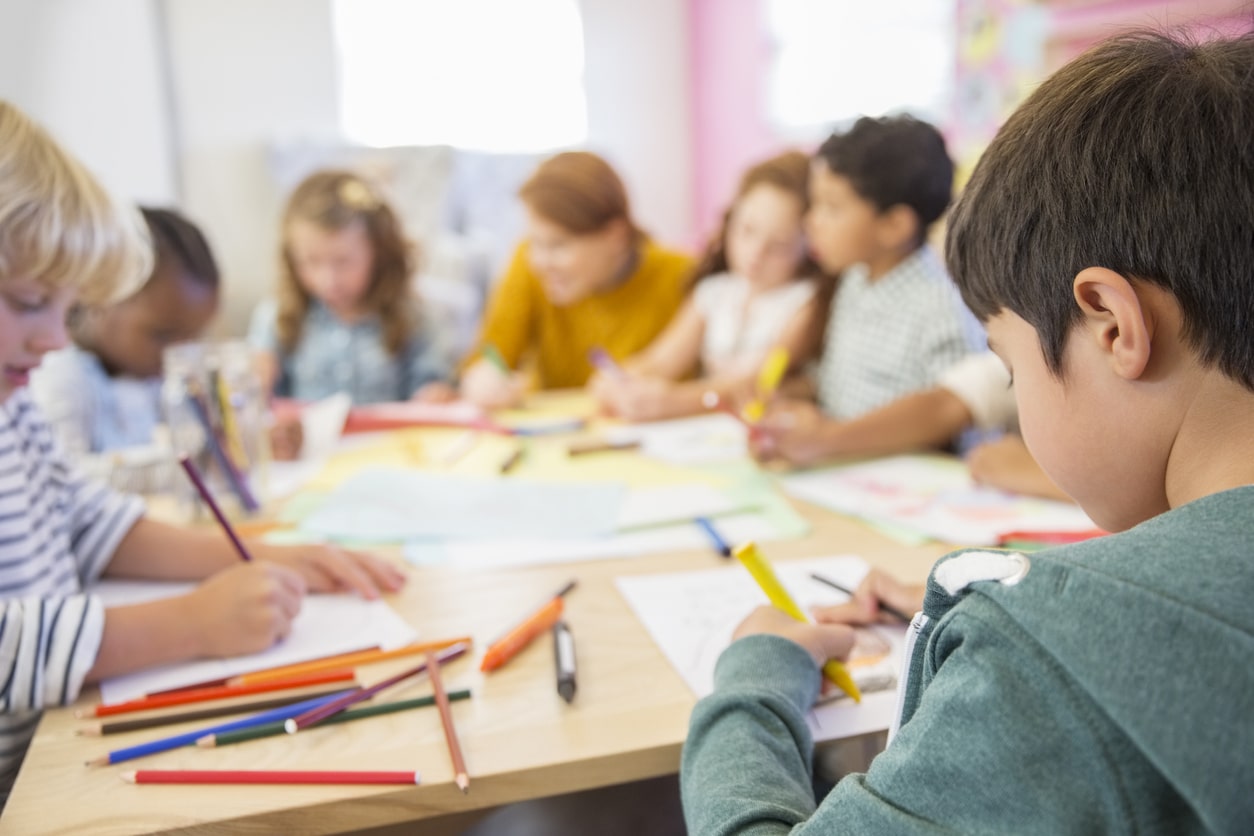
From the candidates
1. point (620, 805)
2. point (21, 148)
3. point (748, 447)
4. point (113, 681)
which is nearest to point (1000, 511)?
point (748, 447)

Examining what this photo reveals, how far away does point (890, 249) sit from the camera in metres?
1.39

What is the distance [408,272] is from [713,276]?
2.09ft

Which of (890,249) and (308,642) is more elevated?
(890,249)

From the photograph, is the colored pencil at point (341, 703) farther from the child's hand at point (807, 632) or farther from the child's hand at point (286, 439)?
the child's hand at point (286, 439)

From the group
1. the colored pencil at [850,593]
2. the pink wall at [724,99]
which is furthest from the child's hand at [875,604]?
the pink wall at [724,99]

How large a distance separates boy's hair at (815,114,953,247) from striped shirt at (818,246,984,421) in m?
0.10

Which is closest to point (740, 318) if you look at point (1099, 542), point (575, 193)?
point (575, 193)

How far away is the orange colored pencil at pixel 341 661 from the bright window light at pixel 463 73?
10.7 feet

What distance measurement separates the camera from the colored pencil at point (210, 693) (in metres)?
0.62

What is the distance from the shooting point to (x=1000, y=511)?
0.96 m

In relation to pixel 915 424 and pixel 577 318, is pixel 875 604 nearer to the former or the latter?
pixel 915 424

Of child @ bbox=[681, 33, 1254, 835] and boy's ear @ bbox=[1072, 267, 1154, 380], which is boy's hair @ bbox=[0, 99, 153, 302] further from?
boy's ear @ bbox=[1072, 267, 1154, 380]

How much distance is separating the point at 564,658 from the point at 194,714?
0.79 ft

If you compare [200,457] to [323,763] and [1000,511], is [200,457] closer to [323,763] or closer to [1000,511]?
[323,763]
